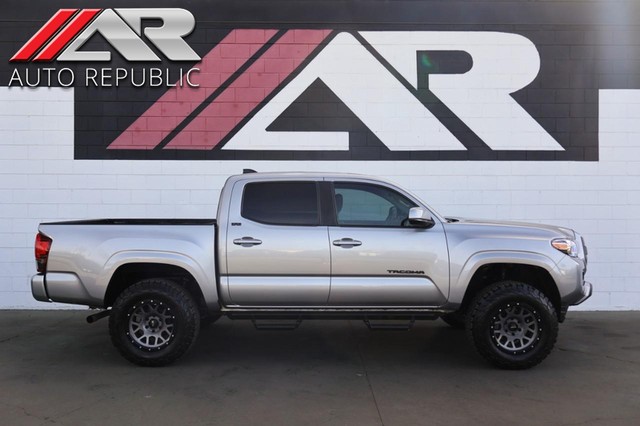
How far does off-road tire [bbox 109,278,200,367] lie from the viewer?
6.01m

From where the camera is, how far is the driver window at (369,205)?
623 centimetres

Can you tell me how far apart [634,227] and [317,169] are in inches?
209

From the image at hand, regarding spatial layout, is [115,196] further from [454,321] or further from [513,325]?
[513,325]

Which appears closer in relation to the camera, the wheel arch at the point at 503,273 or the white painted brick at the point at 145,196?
the wheel arch at the point at 503,273

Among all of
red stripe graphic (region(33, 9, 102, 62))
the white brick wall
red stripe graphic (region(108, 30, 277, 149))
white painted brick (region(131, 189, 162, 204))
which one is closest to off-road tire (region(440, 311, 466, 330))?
the white brick wall

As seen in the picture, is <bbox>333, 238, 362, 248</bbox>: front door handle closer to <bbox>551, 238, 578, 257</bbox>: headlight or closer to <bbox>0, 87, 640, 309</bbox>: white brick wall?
<bbox>551, 238, 578, 257</bbox>: headlight

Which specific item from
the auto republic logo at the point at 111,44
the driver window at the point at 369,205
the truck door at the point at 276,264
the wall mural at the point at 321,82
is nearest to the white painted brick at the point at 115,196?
the wall mural at the point at 321,82

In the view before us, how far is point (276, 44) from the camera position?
9531 millimetres

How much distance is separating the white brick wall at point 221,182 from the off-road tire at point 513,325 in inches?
143

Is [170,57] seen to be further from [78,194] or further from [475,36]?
[475,36]

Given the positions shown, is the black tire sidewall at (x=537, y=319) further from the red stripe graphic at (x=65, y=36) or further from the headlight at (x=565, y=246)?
the red stripe graphic at (x=65, y=36)

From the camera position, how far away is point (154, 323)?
240 inches

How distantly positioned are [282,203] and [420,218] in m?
1.49

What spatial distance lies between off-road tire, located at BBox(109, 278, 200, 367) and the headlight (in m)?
3.88
